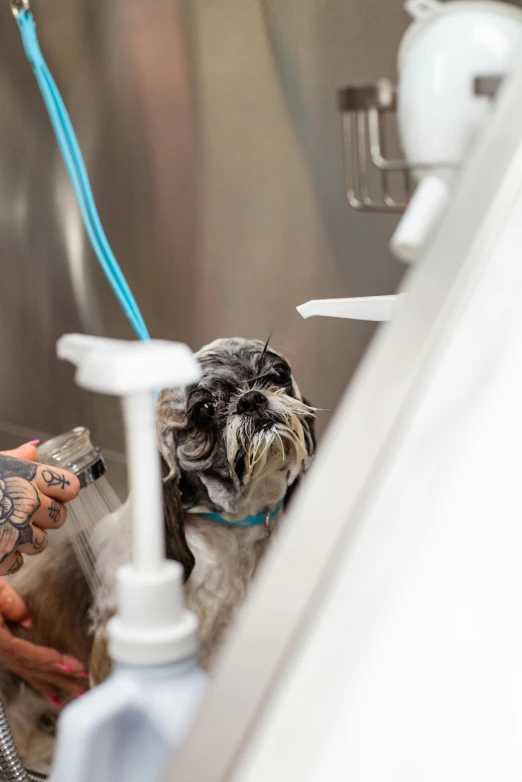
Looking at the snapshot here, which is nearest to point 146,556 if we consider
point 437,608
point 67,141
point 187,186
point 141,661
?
point 141,661

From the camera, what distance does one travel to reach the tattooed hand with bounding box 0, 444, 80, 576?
0.79 m

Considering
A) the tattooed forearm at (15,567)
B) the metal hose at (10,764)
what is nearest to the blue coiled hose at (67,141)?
the tattooed forearm at (15,567)

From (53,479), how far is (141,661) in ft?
1.45

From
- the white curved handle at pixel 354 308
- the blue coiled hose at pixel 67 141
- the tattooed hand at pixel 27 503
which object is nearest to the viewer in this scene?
the white curved handle at pixel 354 308

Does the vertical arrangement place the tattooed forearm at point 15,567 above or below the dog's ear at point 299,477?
below

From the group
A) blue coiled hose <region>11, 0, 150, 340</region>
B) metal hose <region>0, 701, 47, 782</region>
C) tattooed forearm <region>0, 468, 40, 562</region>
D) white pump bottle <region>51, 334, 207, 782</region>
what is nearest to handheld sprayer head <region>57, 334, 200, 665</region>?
white pump bottle <region>51, 334, 207, 782</region>

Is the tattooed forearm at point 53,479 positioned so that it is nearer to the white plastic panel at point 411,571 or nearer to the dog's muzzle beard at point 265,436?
the dog's muzzle beard at point 265,436

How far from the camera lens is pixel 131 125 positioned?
1.00 metres

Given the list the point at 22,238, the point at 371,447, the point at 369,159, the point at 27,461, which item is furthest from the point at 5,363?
the point at 371,447

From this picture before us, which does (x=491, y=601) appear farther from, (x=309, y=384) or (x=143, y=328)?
(x=143, y=328)

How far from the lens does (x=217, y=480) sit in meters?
0.84

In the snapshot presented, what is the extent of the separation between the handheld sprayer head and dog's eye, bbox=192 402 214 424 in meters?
0.36

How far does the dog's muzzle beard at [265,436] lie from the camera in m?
0.78

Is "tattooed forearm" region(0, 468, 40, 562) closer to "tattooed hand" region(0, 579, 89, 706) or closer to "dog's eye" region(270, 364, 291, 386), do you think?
"tattooed hand" region(0, 579, 89, 706)
